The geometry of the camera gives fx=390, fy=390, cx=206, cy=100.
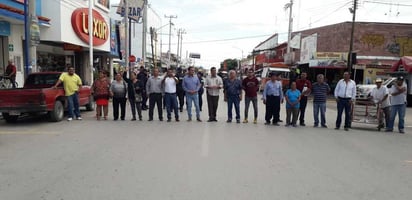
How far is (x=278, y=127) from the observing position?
11555 millimetres

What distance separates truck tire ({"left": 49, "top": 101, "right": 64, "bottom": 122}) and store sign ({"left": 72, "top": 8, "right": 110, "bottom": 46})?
11.0 metres

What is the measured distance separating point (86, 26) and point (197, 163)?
60.7 ft

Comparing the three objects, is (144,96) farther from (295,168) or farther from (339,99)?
(295,168)

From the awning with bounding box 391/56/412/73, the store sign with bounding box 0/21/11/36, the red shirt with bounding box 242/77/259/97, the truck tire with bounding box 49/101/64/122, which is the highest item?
the store sign with bounding box 0/21/11/36

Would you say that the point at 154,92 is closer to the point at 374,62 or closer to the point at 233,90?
the point at 233,90

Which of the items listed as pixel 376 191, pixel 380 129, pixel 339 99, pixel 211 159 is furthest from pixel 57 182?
pixel 380 129

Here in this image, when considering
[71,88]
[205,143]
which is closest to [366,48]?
[71,88]

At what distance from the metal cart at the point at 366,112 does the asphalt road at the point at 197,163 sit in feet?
5.18

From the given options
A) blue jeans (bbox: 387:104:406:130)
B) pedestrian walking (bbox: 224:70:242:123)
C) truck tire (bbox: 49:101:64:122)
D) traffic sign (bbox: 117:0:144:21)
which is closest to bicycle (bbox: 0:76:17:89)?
truck tire (bbox: 49:101:64:122)

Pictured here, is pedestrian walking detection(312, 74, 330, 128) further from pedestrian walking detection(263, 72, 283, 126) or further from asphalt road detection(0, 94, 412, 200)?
asphalt road detection(0, 94, 412, 200)

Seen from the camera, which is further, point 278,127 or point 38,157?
point 278,127

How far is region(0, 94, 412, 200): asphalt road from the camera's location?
517 cm

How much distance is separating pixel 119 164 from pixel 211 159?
1612mm

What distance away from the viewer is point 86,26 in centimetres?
2297
